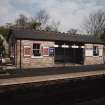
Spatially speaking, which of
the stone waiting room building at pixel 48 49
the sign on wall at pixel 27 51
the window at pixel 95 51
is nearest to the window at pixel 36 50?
the stone waiting room building at pixel 48 49

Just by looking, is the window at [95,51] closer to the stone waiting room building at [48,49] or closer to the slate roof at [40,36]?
the stone waiting room building at [48,49]

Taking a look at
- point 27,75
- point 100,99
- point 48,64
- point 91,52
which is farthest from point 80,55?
point 100,99

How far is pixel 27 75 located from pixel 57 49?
16.4 metres

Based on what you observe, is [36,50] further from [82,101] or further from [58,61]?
[82,101]

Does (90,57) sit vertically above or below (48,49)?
below

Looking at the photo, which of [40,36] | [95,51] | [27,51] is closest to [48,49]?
[40,36]

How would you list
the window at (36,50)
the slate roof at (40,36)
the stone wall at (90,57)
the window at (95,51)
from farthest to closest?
the window at (95,51)
the stone wall at (90,57)
the window at (36,50)
the slate roof at (40,36)

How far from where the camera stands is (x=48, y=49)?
2409 cm

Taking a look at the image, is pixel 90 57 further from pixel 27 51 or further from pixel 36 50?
pixel 27 51

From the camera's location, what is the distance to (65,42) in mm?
26609

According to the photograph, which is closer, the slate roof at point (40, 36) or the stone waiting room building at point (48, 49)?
the stone waiting room building at point (48, 49)

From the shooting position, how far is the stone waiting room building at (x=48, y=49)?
22422 mm

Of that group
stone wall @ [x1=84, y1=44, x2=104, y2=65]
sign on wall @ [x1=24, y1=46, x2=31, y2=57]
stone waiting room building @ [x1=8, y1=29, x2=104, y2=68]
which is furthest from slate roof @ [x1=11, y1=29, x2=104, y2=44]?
sign on wall @ [x1=24, y1=46, x2=31, y2=57]

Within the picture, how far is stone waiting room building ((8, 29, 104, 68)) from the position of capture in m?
22.4
